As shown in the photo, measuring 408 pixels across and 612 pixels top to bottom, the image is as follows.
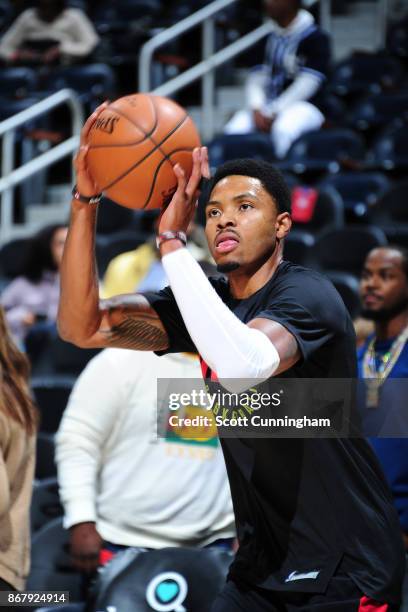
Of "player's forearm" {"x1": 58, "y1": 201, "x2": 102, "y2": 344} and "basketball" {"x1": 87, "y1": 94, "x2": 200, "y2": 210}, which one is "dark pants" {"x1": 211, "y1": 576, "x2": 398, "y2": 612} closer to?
"player's forearm" {"x1": 58, "y1": 201, "x2": 102, "y2": 344}

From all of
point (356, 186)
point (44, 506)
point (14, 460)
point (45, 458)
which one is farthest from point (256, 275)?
point (356, 186)

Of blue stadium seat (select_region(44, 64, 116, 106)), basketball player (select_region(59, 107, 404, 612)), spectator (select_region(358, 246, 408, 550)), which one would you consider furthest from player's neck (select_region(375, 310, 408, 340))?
blue stadium seat (select_region(44, 64, 116, 106))

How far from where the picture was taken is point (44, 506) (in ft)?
14.5

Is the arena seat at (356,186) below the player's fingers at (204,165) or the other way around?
below

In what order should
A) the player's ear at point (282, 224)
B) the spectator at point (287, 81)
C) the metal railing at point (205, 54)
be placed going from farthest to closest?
the metal railing at point (205, 54) → the spectator at point (287, 81) → the player's ear at point (282, 224)

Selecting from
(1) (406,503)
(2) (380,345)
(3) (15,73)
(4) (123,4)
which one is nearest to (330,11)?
(4) (123,4)

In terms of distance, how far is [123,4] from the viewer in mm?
10672

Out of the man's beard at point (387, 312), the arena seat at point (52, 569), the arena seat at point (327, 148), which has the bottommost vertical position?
the arena seat at point (52, 569)

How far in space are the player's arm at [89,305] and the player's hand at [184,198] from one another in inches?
9.4

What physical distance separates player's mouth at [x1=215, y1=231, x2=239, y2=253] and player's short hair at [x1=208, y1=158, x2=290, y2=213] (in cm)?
17

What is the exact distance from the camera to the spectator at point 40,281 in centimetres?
629

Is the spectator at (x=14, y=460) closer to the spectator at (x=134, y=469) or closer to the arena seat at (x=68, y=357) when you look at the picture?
the spectator at (x=134, y=469)

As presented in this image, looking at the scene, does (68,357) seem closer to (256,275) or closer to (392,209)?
(392,209)

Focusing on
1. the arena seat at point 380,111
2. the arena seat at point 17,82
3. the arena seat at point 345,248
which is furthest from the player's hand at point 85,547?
the arena seat at point 17,82
